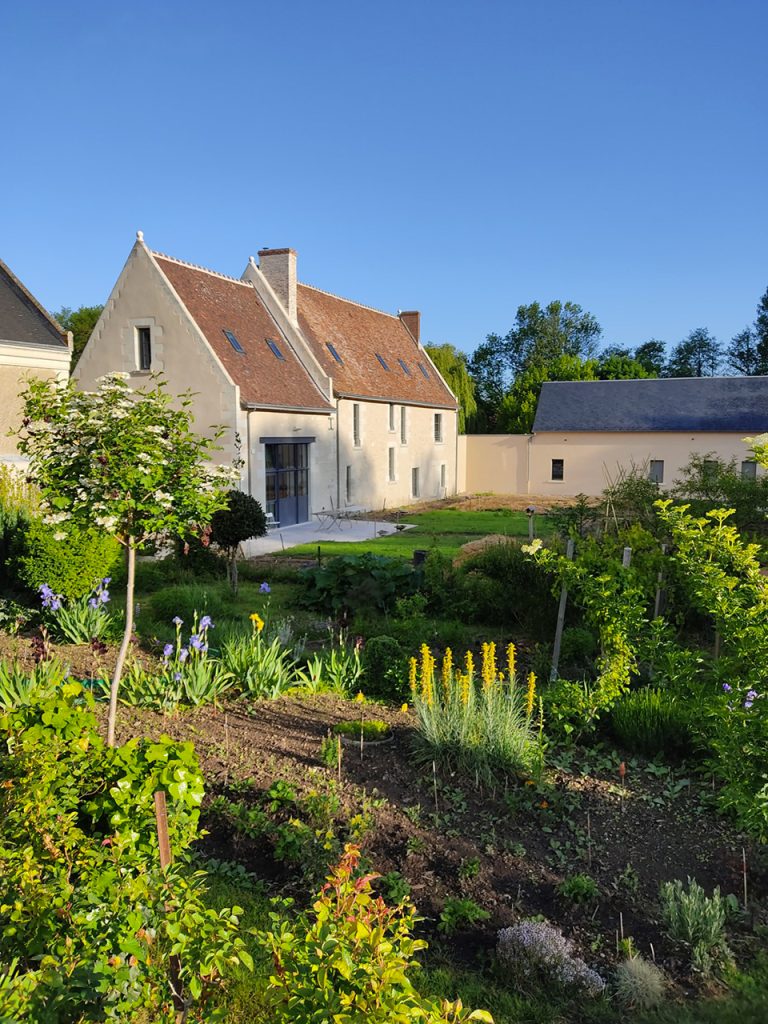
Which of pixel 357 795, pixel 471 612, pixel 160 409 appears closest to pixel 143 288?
pixel 471 612

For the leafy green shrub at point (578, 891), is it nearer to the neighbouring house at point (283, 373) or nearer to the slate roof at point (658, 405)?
the neighbouring house at point (283, 373)

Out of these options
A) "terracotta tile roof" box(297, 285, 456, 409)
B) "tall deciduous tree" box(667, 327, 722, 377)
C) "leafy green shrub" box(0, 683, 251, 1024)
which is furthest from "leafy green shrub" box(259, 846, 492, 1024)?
"tall deciduous tree" box(667, 327, 722, 377)

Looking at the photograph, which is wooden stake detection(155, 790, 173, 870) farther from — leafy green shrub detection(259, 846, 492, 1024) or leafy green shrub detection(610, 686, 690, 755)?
leafy green shrub detection(610, 686, 690, 755)

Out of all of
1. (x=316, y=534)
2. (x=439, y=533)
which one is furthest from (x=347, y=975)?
(x=439, y=533)

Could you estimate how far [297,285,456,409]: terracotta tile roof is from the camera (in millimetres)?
25859

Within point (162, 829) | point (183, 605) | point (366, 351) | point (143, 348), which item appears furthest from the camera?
point (366, 351)

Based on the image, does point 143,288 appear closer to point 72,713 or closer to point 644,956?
point 72,713

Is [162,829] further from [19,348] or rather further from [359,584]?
[19,348]

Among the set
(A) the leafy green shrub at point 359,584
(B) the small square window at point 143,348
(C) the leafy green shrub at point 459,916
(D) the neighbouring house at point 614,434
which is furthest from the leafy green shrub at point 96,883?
(D) the neighbouring house at point 614,434

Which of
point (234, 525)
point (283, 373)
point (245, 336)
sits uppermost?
point (245, 336)

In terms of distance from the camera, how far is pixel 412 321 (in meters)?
34.8

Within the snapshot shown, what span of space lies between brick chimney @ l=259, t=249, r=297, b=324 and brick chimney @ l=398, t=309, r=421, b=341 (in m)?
10.4

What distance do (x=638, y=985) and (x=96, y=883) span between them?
220cm

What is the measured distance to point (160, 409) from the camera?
555cm
